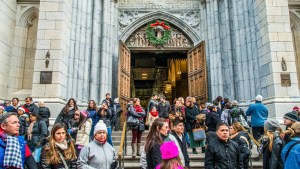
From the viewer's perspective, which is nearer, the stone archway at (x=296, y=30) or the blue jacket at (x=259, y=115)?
the blue jacket at (x=259, y=115)

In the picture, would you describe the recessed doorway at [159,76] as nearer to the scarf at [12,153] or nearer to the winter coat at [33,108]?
the winter coat at [33,108]

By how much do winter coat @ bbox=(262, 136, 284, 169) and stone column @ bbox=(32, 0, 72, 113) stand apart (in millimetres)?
6563

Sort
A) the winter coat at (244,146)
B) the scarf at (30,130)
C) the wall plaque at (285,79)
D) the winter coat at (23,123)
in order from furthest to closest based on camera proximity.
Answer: the wall plaque at (285,79), the winter coat at (23,123), the scarf at (30,130), the winter coat at (244,146)

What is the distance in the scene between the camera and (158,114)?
774cm

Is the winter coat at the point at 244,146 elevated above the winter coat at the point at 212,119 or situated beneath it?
situated beneath

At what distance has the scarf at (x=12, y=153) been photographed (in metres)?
2.26

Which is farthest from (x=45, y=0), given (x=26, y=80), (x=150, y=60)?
(x=150, y=60)

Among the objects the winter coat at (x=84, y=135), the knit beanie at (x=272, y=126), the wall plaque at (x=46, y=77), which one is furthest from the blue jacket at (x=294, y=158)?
the wall plaque at (x=46, y=77)

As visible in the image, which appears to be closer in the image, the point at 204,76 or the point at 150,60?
the point at 204,76

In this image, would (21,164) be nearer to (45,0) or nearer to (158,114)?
(158,114)

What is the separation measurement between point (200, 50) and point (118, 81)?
456 centimetres

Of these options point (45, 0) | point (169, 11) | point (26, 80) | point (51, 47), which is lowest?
point (26, 80)

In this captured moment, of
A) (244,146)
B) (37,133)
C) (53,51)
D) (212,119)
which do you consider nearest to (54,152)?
(37,133)

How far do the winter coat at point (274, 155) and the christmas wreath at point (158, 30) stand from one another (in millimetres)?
9906
